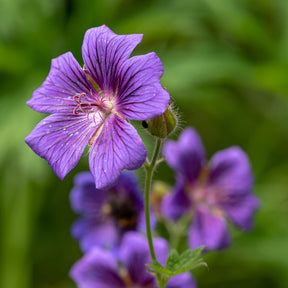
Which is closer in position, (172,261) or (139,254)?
(172,261)

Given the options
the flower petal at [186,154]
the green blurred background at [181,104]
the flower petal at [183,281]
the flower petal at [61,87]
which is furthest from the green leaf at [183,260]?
the green blurred background at [181,104]

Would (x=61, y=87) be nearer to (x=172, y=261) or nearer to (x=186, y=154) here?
(x=172, y=261)

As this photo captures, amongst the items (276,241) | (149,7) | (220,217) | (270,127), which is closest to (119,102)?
(220,217)

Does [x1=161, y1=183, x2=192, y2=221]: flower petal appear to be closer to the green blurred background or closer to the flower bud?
the flower bud

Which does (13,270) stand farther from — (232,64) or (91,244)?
(232,64)

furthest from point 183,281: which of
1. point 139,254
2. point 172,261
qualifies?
point 172,261

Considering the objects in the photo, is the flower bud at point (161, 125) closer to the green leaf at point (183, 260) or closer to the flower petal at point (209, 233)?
the green leaf at point (183, 260)
